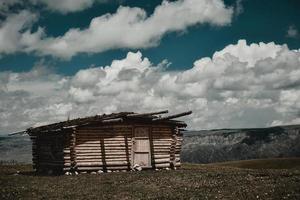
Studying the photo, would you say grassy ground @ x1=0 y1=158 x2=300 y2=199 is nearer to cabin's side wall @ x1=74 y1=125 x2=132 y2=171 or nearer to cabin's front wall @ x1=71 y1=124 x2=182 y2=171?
cabin's side wall @ x1=74 y1=125 x2=132 y2=171

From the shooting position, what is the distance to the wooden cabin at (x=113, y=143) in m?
33.2

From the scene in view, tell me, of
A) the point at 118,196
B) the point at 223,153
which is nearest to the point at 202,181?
the point at 118,196

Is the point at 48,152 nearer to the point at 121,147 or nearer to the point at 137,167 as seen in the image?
the point at 121,147

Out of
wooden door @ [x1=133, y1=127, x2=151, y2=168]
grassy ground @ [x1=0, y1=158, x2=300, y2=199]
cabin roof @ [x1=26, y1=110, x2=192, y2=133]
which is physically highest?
cabin roof @ [x1=26, y1=110, x2=192, y2=133]

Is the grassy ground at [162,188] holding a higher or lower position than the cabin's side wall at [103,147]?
lower

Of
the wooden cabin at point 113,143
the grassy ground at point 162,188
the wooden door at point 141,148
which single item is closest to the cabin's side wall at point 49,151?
the wooden cabin at point 113,143

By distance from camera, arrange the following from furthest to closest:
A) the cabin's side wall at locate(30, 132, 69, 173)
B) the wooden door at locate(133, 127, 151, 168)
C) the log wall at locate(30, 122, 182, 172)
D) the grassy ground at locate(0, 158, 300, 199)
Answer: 1. the wooden door at locate(133, 127, 151, 168)
2. the cabin's side wall at locate(30, 132, 69, 173)
3. the log wall at locate(30, 122, 182, 172)
4. the grassy ground at locate(0, 158, 300, 199)

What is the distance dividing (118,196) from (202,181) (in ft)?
19.9

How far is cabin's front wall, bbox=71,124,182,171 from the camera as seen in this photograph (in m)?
33.4

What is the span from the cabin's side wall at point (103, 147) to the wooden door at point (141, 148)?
0.63 metres


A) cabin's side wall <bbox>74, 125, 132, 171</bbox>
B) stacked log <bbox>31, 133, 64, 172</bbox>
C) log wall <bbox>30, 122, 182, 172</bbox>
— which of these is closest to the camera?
log wall <bbox>30, 122, 182, 172</bbox>

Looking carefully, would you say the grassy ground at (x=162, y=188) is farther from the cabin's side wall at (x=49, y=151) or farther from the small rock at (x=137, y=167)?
the small rock at (x=137, y=167)

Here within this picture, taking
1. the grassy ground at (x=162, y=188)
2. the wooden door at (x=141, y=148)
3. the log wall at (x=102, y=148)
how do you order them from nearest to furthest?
the grassy ground at (x=162, y=188), the log wall at (x=102, y=148), the wooden door at (x=141, y=148)

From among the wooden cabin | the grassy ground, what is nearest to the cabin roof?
the wooden cabin
